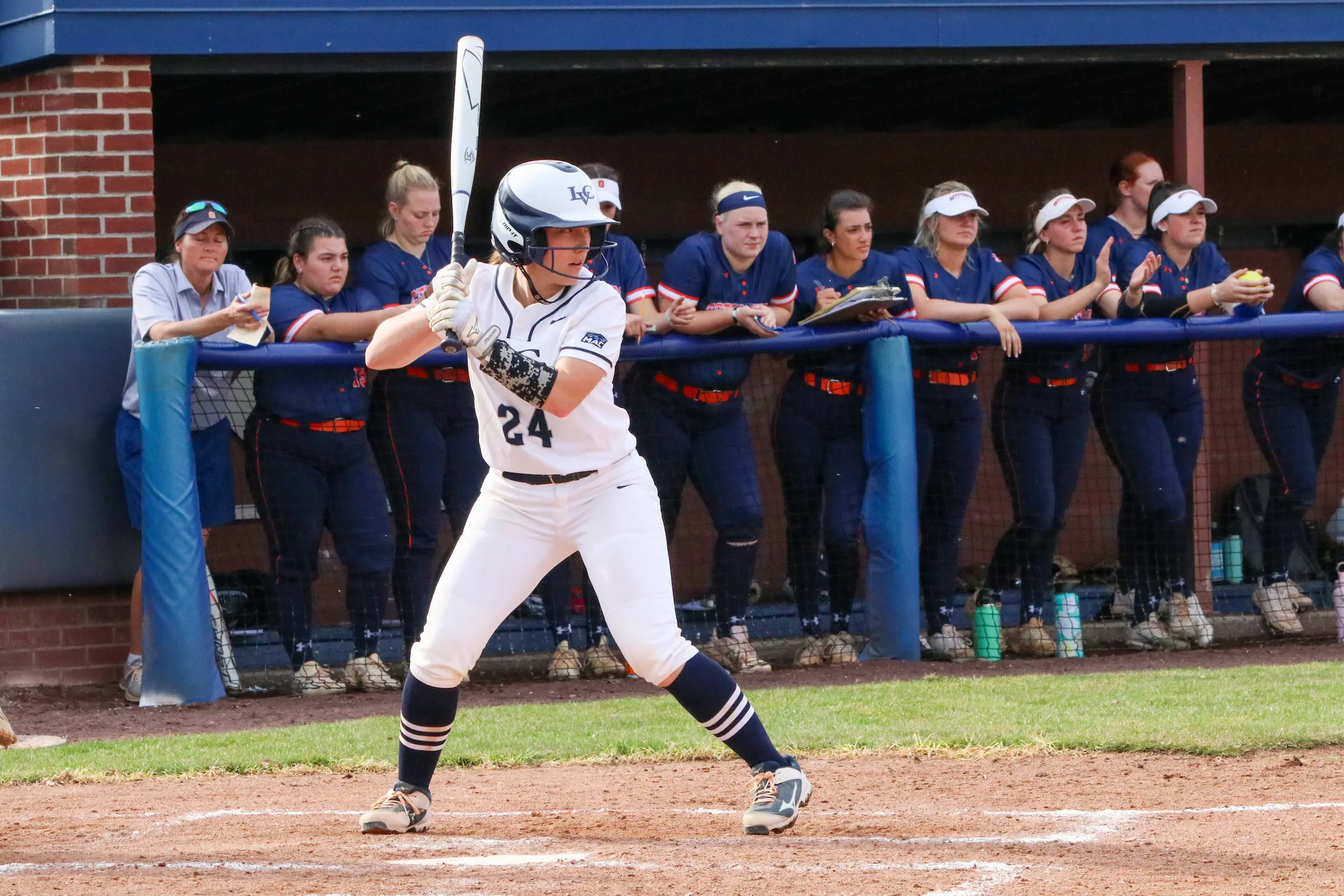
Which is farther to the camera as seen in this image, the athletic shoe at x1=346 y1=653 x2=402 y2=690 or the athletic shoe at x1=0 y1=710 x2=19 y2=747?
the athletic shoe at x1=346 y1=653 x2=402 y2=690

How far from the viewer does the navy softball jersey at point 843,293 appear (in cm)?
756

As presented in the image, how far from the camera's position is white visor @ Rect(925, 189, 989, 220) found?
24.8 feet

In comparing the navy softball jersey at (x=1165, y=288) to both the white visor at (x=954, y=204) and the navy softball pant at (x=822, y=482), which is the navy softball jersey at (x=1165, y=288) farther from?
the navy softball pant at (x=822, y=482)

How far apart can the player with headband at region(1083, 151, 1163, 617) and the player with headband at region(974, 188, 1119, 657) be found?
0.22 meters

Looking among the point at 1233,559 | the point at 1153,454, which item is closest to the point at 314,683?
the point at 1153,454

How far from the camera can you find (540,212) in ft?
14.1

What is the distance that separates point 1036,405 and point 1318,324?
1.29m

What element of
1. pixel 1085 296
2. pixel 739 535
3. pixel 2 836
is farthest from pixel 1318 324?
pixel 2 836

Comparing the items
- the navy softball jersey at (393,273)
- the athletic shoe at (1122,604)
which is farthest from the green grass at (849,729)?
the navy softball jersey at (393,273)

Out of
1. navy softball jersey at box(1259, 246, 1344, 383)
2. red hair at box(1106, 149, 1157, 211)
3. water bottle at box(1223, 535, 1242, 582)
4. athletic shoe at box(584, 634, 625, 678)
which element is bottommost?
athletic shoe at box(584, 634, 625, 678)

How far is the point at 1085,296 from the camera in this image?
7.64 meters

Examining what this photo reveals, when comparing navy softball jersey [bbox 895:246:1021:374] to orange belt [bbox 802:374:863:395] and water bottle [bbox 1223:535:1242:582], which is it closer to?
orange belt [bbox 802:374:863:395]

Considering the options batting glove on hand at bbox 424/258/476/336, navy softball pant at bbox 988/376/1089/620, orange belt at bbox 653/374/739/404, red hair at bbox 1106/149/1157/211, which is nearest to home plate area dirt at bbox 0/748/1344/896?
batting glove on hand at bbox 424/258/476/336

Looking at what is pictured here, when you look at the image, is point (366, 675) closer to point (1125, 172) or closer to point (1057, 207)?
point (1057, 207)
